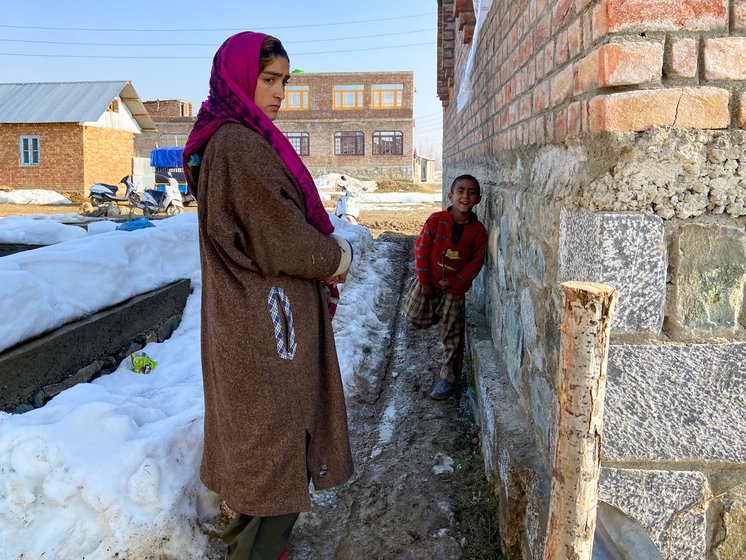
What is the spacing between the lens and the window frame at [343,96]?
35.9 metres

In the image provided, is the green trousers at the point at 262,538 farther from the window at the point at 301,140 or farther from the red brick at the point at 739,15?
the window at the point at 301,140

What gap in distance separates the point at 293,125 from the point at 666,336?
36.0 meters

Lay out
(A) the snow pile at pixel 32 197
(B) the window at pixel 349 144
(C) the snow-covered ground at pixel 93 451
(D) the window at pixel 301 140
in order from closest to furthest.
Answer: (C) the snow-covered ground at pixel 93 451
(A) the snow pile at pixel 32 197
(B) the window at pixel 349 144
(D) the window at pixel 301 140

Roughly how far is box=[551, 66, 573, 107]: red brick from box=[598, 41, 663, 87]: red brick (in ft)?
0.90

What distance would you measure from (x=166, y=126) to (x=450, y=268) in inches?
1443

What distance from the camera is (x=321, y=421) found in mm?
2002

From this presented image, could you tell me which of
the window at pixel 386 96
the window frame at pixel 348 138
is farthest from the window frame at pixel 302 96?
the window at pixel 386 96

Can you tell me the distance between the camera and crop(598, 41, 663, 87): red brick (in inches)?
54.2

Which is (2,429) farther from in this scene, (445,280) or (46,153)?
(46,153)

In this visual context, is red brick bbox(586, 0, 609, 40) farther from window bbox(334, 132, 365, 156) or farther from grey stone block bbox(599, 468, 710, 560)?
window bbox(334, 132, 365, 156)

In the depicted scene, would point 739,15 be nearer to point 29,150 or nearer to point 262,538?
point 262,538

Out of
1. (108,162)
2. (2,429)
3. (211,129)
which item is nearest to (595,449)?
(211,129)

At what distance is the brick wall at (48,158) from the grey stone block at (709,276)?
25.8 metres

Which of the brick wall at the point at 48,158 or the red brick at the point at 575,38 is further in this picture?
the brick wall at the point at 48,158
